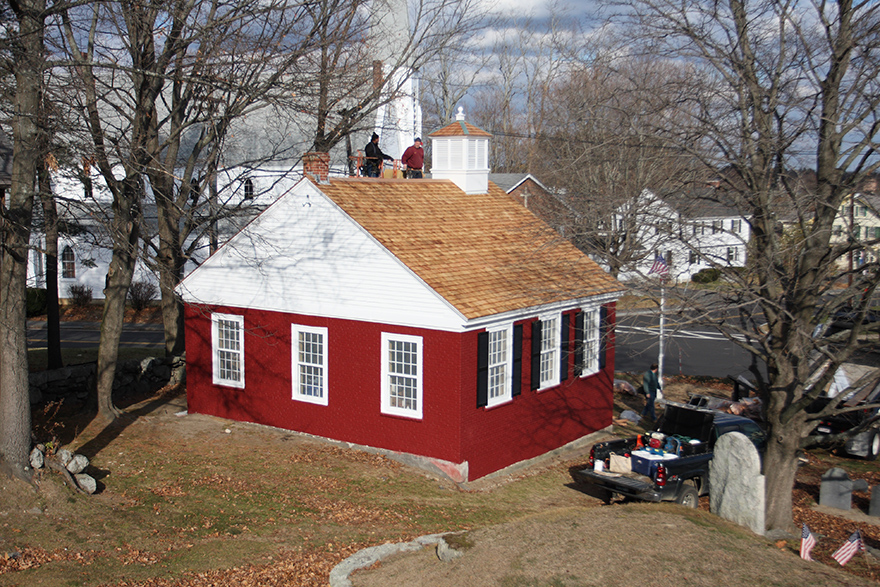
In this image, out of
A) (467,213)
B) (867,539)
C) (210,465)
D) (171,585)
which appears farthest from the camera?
(467,213)

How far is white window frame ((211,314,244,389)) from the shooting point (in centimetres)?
1838

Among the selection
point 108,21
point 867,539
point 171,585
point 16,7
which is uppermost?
point 108,21

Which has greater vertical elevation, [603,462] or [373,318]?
[373,318]

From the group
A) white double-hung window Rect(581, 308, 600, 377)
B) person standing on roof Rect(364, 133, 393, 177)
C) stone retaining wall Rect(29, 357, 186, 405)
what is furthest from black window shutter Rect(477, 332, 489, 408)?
stone retaining wall Rect(29, 357, 186, 405)

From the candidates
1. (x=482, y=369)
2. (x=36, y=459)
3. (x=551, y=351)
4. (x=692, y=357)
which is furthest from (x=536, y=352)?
(x=692, y=357)

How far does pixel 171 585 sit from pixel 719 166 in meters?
11.0

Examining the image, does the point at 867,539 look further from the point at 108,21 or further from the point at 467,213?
the point at 108,21

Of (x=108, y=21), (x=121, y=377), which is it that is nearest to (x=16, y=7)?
(x=108, y=21)

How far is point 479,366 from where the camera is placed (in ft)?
50.4

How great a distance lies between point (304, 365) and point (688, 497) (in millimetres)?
8641

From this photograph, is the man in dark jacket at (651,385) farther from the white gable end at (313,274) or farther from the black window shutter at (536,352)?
the white gable end at (313,274)

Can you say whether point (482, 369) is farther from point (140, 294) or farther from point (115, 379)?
point (140, 294)

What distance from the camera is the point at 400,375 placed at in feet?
51.6

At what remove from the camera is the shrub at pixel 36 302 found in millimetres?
35531
